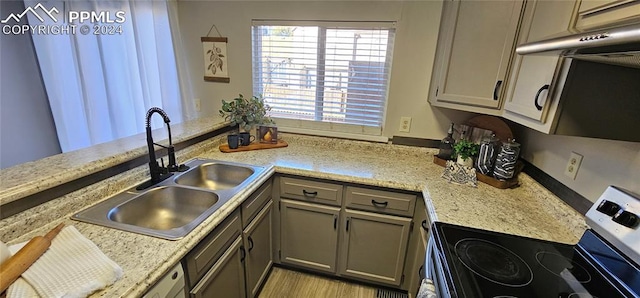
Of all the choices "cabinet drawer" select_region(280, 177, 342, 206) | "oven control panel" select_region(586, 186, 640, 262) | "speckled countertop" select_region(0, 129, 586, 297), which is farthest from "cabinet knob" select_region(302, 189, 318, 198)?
"oven control panel" select_region(586, 186, 640, 262)

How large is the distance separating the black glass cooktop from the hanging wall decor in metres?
2.05

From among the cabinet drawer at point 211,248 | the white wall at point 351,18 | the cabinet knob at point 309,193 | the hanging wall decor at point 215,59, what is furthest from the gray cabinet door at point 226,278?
the hanging wall decor at point 215,59

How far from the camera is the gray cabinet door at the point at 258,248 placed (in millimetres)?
1579

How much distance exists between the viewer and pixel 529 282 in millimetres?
924

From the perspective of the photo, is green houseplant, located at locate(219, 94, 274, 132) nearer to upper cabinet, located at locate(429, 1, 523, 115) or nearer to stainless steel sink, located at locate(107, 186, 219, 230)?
stainless steel sink, located at locate(107, 186, 219, 230)

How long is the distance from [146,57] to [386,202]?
2.32 metres

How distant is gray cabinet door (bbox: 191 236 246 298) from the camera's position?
117cm

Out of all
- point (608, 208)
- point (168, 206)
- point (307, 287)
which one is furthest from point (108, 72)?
point (608, 208)

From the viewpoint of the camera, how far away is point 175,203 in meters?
1.43

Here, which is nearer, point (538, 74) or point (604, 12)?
point (604, 12)

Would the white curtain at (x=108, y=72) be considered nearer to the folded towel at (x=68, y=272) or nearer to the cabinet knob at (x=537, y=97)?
the folded towel at (x=68, y=272)

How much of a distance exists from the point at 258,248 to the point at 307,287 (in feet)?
1.72

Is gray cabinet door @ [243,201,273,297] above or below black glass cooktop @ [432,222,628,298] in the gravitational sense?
below

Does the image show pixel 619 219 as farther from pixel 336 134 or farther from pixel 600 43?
pixel 336 134
